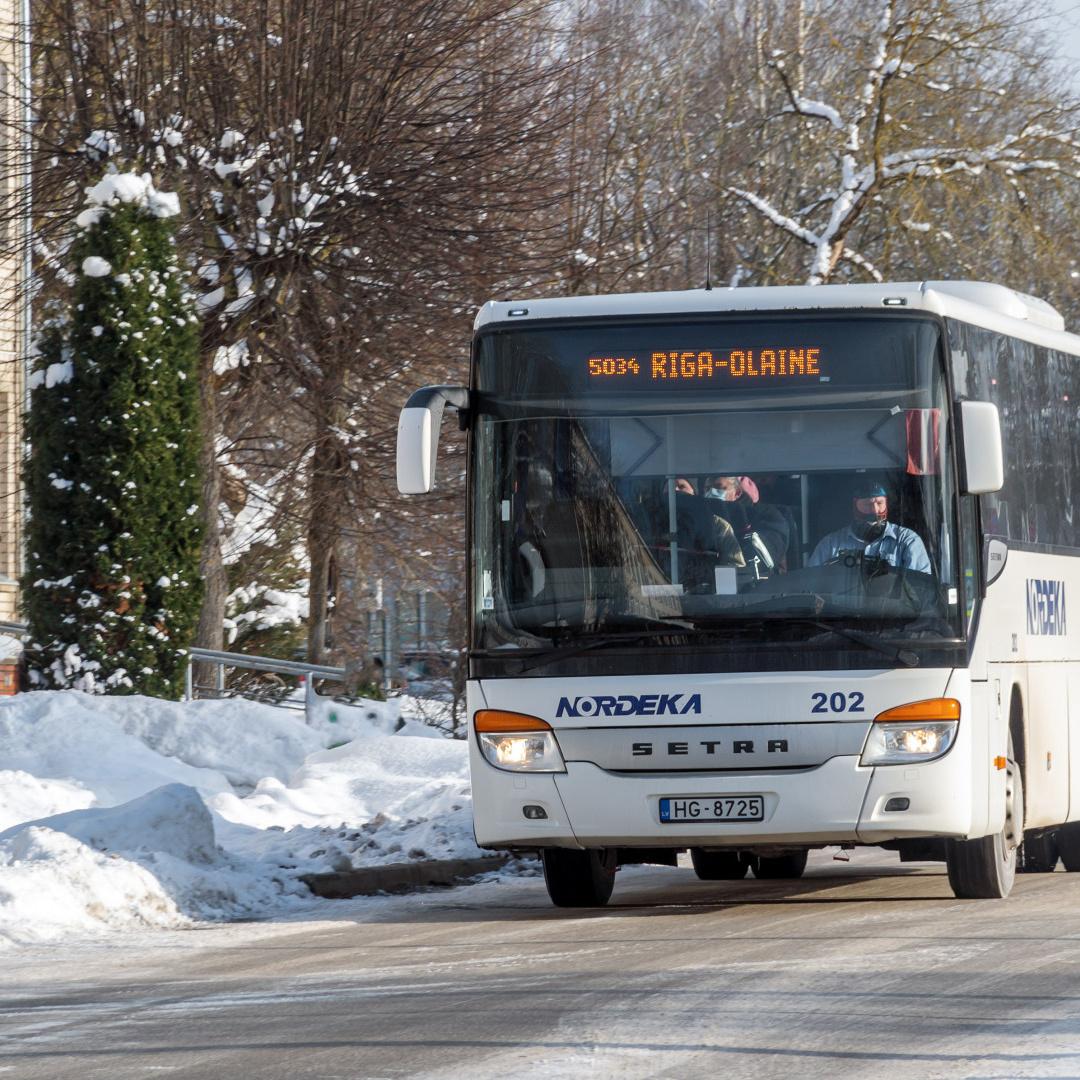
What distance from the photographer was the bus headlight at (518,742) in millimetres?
10914

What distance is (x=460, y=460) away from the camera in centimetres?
2808

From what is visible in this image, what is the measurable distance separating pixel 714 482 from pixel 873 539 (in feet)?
2.67

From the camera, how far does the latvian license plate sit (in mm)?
10711

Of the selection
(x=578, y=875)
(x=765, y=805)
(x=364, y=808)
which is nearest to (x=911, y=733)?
(x=765, y=805)

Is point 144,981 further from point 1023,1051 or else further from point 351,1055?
point 1023,1051

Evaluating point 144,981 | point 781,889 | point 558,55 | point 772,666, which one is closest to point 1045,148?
point 558,55

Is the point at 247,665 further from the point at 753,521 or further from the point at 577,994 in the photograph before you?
the point at 577,994

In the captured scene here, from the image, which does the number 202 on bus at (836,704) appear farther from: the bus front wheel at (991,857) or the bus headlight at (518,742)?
the bus front wheel at (991,857)

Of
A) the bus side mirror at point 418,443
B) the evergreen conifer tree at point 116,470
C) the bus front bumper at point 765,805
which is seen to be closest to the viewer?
the bus front bumper at point 765,805

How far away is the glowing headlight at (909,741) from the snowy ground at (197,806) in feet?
11.5

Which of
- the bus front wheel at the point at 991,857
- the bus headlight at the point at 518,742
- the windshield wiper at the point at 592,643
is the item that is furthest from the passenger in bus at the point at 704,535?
the bus front wheel at the point at 991,857

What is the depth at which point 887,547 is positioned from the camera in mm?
10805

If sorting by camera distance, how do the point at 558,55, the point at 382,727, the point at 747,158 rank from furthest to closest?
the point at 747,158 → the point at 558,55 → the point at 382,727

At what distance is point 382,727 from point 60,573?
3766 millimetres
